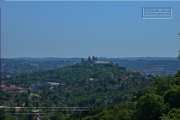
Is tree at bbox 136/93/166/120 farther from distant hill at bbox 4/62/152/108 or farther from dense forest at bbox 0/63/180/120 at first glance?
distant hill at bbox 4/62/152/108

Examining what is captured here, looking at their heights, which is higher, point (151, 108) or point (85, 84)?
point (151, 108)

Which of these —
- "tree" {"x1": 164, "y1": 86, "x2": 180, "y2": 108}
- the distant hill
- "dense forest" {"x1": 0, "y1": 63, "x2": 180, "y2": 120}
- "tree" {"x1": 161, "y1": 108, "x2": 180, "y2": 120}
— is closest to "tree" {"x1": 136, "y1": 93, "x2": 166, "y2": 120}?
"dense forest" {"x1": 0, "y1": 63, "x2": 180, "y2": 120}

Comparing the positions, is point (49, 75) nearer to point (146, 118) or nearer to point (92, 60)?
point (92, 60)

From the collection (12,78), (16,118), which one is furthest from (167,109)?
(12,78)

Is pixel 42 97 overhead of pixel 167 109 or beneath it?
beneath

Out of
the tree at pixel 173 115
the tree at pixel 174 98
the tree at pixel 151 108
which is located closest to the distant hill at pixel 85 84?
the tree at pixel 174 98

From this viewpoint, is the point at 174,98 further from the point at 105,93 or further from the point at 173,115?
the point at 105,93

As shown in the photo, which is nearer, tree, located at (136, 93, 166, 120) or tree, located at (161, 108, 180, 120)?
tree, located at (161, 108, 180, 120)

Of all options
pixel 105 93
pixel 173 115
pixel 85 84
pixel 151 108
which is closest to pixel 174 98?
pixel 151 108

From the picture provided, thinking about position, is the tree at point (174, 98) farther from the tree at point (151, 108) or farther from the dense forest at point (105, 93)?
the tree at point (151, 108)

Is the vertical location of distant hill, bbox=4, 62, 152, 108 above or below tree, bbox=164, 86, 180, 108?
below

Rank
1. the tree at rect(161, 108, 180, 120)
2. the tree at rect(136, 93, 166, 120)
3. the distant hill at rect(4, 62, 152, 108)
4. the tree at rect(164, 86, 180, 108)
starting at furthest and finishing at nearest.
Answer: the distant hill at rect(4, 62, 152, 108), the tree at rect(164, 86, 180, 108), the tree at rect(136, 93, 166, 120), the tree at rect(161, 108, 180, 120)
